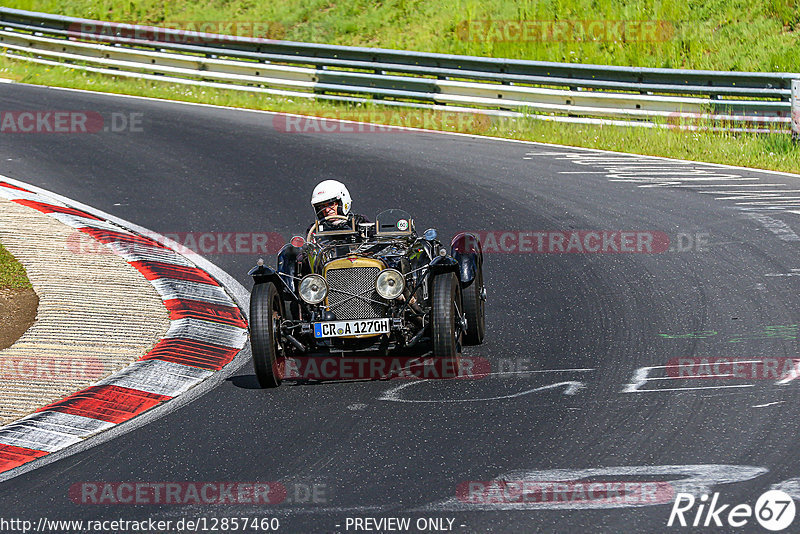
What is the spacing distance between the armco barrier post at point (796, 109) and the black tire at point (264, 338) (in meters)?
9.69

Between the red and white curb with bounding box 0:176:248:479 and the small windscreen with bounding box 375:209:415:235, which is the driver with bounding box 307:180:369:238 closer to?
the small windscreen with bounding box 375:209:415:235

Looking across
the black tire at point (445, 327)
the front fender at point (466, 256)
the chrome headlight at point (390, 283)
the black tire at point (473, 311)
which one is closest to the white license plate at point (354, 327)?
the chrome headlight at point (390, 283)

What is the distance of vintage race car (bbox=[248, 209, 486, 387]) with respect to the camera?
24.6 feet

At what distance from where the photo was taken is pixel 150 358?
26.9 ft

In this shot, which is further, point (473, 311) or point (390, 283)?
point (473, 311)

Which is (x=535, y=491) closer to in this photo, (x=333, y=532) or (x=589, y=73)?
(x=333, y=532)

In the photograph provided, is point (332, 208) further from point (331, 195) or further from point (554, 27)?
point (554, 27)

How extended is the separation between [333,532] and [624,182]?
31.9ft

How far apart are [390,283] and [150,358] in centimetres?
199

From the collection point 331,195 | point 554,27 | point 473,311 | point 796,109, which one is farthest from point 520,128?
point 473,311

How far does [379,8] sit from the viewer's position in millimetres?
25578

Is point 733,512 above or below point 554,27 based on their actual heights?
below

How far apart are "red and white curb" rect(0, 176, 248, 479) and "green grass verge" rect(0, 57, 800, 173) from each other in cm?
738

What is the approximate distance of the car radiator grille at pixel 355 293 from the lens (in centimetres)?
776
